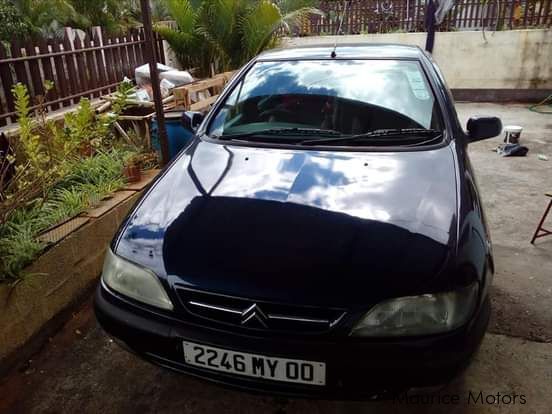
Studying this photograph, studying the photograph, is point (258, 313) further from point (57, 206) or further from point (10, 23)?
point (10, 23)

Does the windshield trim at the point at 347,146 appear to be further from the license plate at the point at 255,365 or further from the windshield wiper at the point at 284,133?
the license plate at the point at 255,365

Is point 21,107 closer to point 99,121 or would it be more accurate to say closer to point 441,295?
point 99,121

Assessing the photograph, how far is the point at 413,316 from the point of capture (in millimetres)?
1516

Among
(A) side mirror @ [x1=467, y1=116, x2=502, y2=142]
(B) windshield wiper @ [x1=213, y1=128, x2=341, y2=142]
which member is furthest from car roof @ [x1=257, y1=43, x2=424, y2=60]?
(B) windshield wiper @ [x1=213, y1=128, x2=341, y2=142]

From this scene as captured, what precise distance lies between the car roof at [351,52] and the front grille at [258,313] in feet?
6.40

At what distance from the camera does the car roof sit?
2.90 m

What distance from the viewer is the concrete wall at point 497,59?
8.61 metres

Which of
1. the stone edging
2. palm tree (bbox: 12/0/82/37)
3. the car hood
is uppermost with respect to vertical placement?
palm tree (bbox: 12/0/82/37)

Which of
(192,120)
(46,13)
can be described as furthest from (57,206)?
(46,13)

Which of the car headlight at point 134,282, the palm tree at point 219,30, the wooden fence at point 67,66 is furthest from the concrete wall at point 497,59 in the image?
the car headlight at point 134,282

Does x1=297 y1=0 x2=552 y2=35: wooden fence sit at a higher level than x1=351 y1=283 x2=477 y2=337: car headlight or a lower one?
higher

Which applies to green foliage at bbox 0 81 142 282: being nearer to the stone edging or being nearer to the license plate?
the stone edging

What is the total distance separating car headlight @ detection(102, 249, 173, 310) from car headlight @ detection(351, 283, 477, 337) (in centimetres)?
73

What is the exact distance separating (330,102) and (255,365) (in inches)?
64.8
